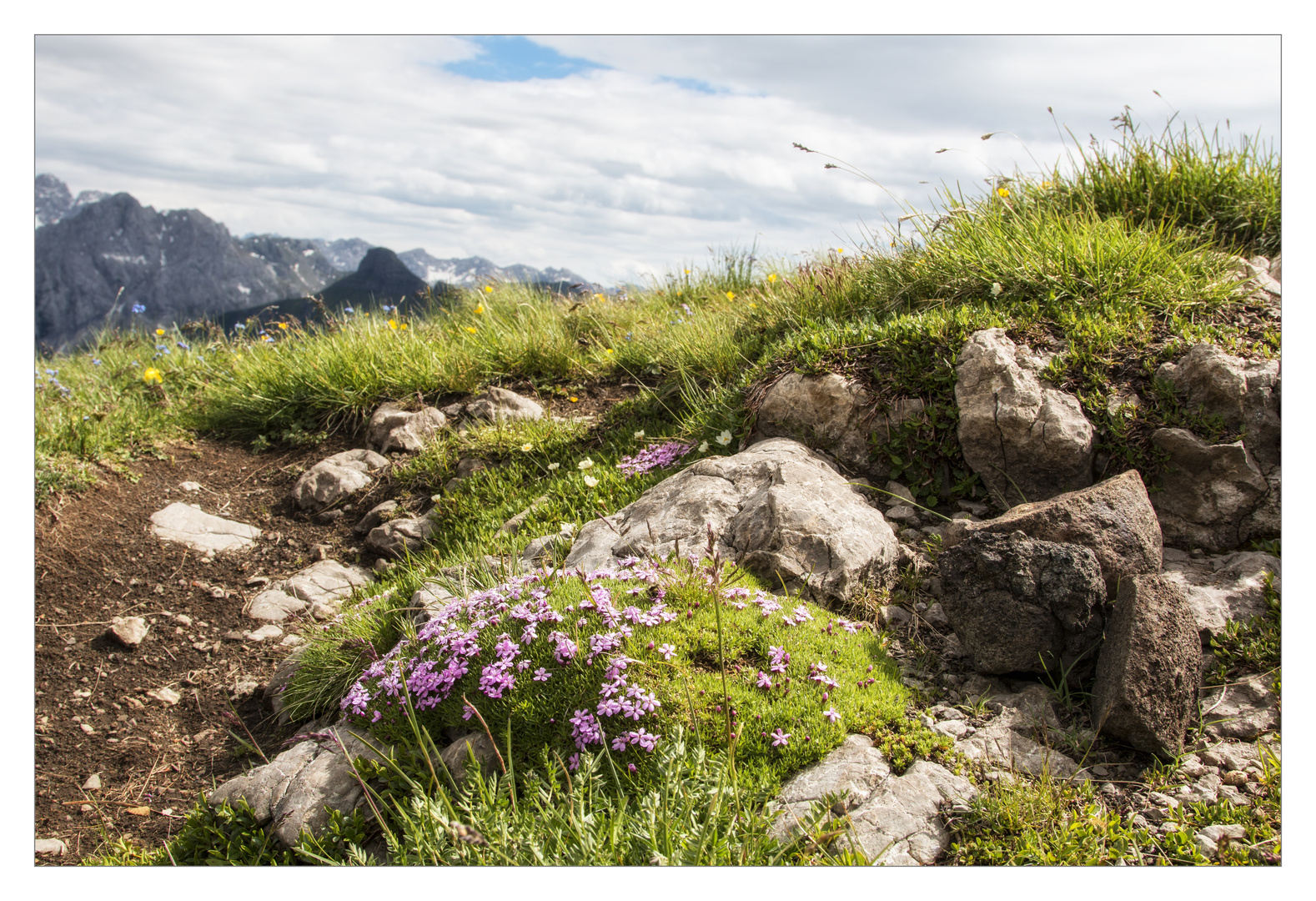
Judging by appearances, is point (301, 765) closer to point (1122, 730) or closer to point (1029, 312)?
point (1122, 730)

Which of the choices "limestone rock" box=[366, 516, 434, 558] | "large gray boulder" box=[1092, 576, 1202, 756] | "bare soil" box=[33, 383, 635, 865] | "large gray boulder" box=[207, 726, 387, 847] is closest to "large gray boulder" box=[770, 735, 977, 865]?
"large gray boulder" box=[1092, 576, 1202, 756]

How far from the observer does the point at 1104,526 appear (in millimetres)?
3697

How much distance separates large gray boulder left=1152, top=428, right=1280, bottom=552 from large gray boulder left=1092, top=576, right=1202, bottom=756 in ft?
4.52

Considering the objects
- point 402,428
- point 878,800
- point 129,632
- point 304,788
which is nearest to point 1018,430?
point 878,800

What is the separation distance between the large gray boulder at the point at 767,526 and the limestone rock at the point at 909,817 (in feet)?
3.90

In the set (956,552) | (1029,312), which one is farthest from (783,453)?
(1029,312)

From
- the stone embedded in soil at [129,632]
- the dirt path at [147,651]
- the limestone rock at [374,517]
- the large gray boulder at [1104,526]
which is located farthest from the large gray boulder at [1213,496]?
the stone embedded in soil at [129,632]

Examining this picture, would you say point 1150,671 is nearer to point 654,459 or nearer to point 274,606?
point 654,459

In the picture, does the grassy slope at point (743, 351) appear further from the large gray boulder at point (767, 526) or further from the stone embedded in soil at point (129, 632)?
the stone embedded in soil at point (129, 632)

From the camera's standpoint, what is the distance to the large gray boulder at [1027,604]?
3.41 meters

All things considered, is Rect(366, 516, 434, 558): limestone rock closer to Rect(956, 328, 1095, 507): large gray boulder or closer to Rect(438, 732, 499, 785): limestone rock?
Rect(438, 732, 499, 785): limestone rock

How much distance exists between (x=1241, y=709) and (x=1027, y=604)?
100 cm

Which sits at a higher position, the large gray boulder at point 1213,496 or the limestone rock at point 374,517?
the large gray boulder at point 1213,496

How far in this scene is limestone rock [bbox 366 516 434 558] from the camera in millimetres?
6250
